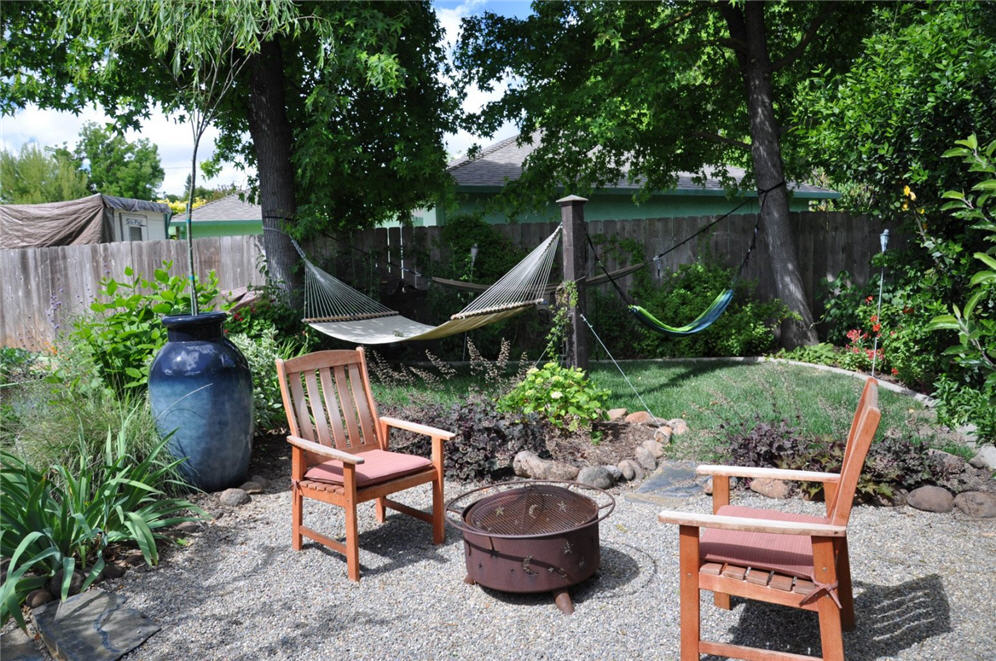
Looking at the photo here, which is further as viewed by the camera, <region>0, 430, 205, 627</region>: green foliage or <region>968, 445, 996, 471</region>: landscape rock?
<region>968, 445, 996, 471</region>: landscape rock

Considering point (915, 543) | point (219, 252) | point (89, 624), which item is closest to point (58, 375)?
point (89, 624)

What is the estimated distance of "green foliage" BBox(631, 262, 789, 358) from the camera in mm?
7223

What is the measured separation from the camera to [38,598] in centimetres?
279

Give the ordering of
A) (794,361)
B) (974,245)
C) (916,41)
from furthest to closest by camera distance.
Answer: (794,361), (916,41), (974,245)

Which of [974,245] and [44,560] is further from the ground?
[974,245]

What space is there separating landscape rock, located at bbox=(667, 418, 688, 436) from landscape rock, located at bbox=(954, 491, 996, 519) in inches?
61.0

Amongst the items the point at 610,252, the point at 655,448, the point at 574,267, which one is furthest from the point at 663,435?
the point at 610,252

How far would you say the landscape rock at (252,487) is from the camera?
405 centimetres

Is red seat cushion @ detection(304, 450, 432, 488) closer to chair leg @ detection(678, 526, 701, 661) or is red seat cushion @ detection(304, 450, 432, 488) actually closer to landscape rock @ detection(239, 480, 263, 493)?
landscape rock @ detection(239, 480, 263, 493)

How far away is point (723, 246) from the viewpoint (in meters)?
8.01

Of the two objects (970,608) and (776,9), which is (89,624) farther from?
(776,9)

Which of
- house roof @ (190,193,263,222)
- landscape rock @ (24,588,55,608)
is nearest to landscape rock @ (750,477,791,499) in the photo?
landscape rock @ (24,588,55,608)

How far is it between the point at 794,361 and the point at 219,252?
6068mm

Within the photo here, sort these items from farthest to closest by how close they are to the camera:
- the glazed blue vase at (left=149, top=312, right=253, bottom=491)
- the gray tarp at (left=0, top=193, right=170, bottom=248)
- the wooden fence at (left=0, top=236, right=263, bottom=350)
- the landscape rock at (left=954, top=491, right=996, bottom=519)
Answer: the gray tarp at (left=0, top=193, right=170, bottom=248) → the wooden fence at (left=0, top=236, right=263, bottom=350) → the glazed blue vase at (left=149, top=312, right=253, bottom=491) → the landscape rock at (left=954, top=491, right=996, bottom=519)
